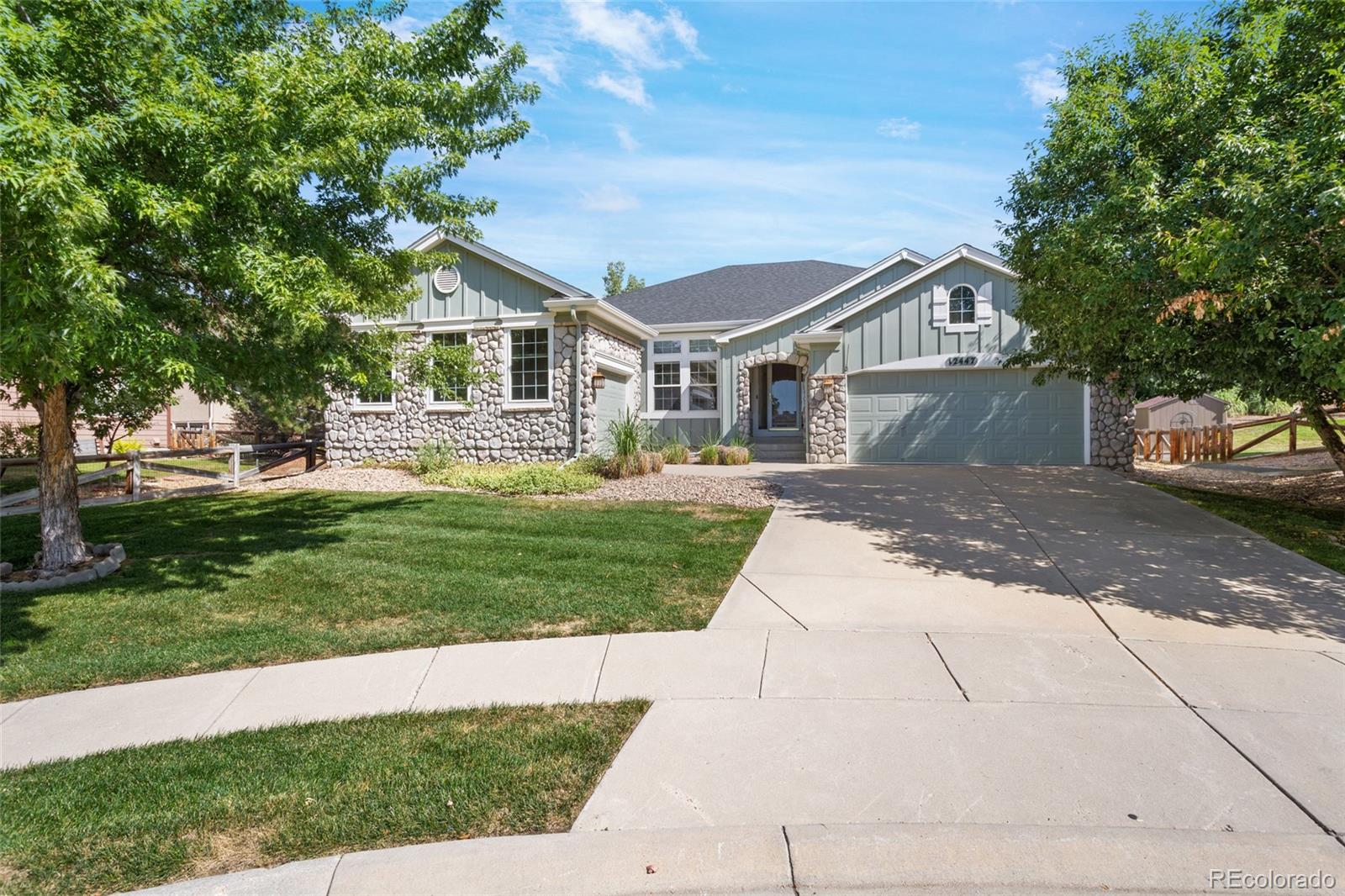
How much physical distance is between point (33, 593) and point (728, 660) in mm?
6398

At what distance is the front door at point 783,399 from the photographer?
2075 centimetres

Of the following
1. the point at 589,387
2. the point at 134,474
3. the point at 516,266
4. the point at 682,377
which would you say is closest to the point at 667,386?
the point at 682,377

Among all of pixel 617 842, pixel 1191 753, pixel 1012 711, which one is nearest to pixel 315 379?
pixel 617 842

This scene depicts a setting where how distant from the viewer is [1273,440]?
22672mm

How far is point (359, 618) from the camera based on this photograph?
5473 millimetres

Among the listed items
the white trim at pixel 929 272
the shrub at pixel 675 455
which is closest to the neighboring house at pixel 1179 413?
the white trim at pixel 929 272

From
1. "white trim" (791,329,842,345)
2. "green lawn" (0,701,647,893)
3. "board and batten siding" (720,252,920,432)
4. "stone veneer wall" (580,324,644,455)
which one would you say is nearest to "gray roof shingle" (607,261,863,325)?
"board and batten siding" (720,252,920,432)

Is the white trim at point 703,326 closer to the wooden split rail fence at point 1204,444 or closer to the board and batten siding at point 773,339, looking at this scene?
the board and batten siding at point 773,339

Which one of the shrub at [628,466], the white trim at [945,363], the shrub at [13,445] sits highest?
the white trim at [945,363]

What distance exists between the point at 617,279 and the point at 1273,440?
3749 centimetres

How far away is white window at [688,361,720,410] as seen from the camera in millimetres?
19766

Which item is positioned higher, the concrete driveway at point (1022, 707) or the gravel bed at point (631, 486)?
the gravel bed at point (631, 486)

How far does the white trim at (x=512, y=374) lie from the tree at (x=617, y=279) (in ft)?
112

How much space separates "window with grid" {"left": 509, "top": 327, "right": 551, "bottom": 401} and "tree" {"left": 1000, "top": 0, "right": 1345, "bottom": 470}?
999cm
